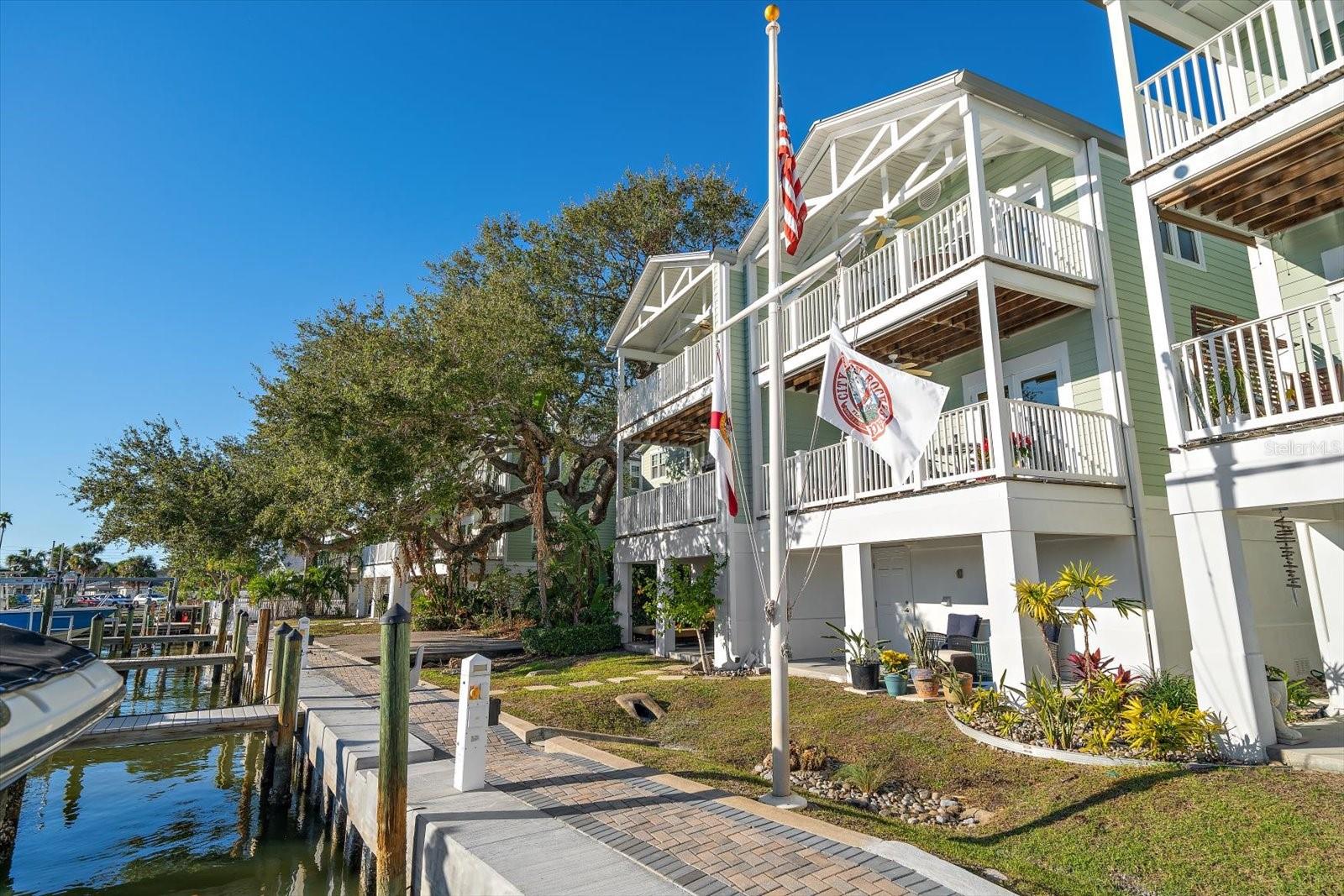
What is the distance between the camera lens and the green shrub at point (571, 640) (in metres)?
18.0

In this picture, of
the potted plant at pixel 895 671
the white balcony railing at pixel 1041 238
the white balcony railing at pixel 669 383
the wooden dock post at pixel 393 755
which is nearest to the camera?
the wooden dock post at pixel 393 755

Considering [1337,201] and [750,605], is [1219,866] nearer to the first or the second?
[1337,201]

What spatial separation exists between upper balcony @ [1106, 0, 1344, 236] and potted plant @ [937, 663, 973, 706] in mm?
6475

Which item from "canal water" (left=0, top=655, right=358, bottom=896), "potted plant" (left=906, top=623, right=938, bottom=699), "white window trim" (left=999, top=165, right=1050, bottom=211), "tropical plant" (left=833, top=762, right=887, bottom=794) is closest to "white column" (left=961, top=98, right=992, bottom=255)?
"white window trim" (left=999, top=165, right=1050, bottom=211)

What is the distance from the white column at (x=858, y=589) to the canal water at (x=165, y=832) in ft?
26.3

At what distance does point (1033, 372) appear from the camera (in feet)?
41.7

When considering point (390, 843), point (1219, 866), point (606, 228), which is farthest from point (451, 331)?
point (1219, 866)

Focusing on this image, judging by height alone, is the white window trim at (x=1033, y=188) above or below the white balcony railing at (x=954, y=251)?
above

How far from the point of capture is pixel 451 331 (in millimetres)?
18828

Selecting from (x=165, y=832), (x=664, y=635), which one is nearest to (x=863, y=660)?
(x=664, y=635)

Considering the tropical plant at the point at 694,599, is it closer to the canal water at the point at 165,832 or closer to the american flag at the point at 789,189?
the canal water at the point at 165,832

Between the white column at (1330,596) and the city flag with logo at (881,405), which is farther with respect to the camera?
the white column at (1330,596)

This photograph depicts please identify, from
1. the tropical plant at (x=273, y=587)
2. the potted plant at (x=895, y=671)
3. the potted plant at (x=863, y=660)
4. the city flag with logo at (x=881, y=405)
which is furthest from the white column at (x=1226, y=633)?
the tropical plant at (x=273, y=587)

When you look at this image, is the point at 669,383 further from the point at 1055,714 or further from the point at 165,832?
the point at 165,832
